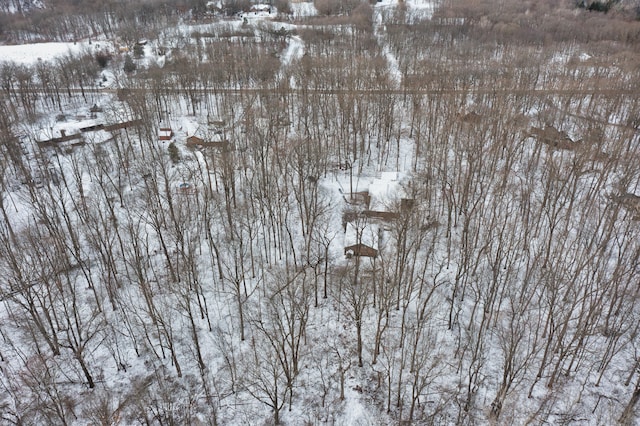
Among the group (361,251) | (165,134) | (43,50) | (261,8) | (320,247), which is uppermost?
(261,8)

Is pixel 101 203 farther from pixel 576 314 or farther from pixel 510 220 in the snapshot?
pixel 576 314

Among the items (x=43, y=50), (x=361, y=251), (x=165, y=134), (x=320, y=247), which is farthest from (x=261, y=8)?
(x=361, y=251)

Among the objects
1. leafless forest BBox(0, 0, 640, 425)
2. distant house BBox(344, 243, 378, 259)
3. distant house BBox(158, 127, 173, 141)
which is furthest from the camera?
distant house BBox(158, 127, 173, 141)

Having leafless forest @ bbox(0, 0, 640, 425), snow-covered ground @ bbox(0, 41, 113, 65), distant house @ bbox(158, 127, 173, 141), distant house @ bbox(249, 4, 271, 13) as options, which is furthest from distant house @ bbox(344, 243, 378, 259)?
distant house @ bbox(249, 4, 271, 13)

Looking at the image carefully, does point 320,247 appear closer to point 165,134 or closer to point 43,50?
point 165,134

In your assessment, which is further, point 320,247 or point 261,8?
point 261,8

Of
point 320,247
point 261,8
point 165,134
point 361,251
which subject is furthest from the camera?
point 261,8

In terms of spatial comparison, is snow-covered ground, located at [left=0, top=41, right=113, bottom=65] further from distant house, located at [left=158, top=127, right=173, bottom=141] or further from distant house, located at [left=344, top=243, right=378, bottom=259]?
distant house, located at [left=344, top=243, right=378, bottom=259]

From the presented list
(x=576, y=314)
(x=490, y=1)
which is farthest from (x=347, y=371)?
(x=490, y=1)

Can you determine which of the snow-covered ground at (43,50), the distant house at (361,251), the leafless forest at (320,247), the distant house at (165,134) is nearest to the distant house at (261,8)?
the snow-covered ground at (43,50)
